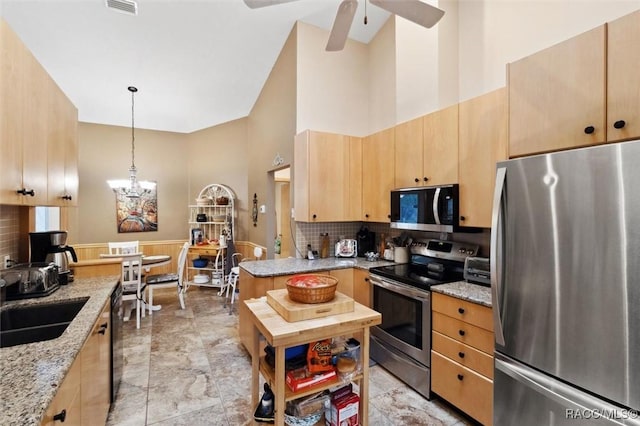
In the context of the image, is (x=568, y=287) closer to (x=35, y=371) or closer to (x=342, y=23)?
(x=342, y=23)

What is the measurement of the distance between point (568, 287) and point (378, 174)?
198cm

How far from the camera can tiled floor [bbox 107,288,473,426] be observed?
2.07 m

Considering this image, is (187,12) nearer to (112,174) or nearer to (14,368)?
(14,368)

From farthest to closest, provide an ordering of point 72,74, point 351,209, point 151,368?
1. point 72,74
2. point 351,209
3. point 151,368

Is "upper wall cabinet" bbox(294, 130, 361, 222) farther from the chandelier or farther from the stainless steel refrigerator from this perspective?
the chandelier

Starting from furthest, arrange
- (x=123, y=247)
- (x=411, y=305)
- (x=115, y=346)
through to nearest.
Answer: (x=123, y=247) < (x=411, y=305) < (x=115, y=346)

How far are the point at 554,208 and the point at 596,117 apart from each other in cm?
51

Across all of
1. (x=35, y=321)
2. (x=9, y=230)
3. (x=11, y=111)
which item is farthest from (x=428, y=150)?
(x=9, y=230)

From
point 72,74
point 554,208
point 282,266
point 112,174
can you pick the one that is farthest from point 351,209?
point 112,174

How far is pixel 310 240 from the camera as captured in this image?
136 inches

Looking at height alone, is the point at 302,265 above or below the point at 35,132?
below

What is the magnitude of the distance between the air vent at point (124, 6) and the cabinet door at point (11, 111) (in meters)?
1.67

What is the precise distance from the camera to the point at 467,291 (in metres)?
2.02

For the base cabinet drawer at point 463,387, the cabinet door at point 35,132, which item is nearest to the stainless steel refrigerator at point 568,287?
the base cabinet drawer at point 463,387
